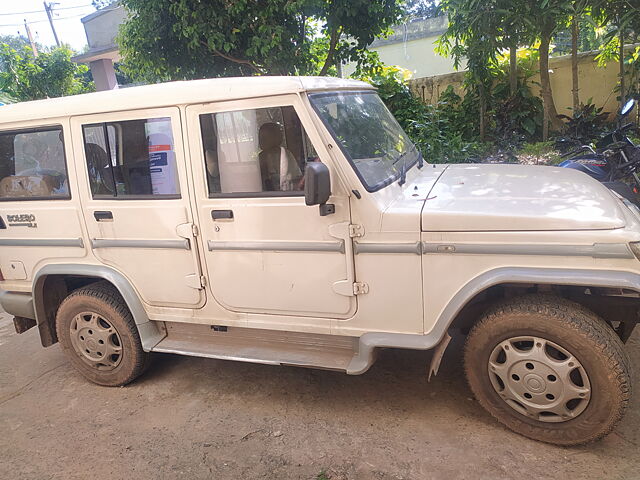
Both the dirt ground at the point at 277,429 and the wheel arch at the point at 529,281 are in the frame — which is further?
the dirt ground at the point at 277,429

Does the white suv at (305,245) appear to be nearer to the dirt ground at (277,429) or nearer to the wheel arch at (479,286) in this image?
the wheel arch at (479,286)

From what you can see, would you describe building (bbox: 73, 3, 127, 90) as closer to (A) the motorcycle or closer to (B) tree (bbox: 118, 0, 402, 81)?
(B) tree (bbox: 118, 0, 402, 81)

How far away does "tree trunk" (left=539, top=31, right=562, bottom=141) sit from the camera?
7.77 m

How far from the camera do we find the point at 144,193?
3.30 meters

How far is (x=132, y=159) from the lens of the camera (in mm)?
3305

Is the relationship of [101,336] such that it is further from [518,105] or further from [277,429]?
[518,105]

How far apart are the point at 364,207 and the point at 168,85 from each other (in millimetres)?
1521

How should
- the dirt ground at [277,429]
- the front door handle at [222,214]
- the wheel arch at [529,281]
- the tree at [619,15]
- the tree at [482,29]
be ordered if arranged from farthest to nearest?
the tree at [482,29]
the tree at [619,15]
the front door handle at [222,214]
the dirt ground at [277,429]
the wheel arch at [529,281]

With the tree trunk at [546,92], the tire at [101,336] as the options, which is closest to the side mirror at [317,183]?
the tire at [101,336]

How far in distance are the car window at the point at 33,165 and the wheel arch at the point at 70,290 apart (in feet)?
1.83

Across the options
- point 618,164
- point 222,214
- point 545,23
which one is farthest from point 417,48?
point 222,214

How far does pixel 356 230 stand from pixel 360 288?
353 mm

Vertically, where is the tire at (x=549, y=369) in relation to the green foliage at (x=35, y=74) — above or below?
below

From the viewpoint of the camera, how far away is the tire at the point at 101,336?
361 cm
